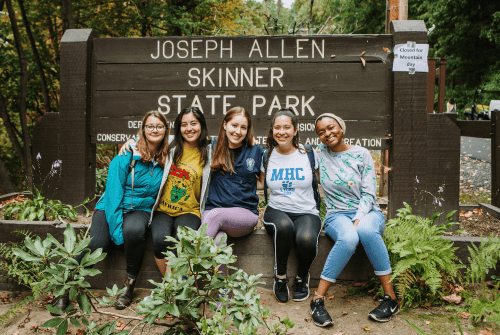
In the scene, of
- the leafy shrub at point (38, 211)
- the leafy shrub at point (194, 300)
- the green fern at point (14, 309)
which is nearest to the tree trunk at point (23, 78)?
the leafy shrub at point (38, 211)

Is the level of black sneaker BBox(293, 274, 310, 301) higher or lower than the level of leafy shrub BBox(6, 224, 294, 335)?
lower

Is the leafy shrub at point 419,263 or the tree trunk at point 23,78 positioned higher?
the tree trunk at point 23,78

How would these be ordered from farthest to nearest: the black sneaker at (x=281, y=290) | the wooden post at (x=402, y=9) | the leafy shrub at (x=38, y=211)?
the wooden post at (x=402, y=9)
the leafy shrub at (x=38, y=211)
the black sneaker at (x=281, y=290)

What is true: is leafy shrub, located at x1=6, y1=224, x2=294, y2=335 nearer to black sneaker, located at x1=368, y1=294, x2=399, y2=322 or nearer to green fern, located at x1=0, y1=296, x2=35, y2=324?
green fern, located at x1=0, y1=296, x2=35, y2=324

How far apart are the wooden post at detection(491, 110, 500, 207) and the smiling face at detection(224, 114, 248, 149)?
322 centimetres

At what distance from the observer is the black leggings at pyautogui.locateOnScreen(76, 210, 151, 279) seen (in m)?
2.98

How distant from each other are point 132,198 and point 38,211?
1.29 metres

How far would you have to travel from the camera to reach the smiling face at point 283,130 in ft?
10.5

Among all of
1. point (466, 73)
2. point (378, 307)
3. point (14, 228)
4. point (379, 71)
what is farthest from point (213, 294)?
point (466, 73)

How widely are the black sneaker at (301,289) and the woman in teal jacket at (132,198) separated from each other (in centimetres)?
132

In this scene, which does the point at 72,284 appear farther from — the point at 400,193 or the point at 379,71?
the point at 379,71

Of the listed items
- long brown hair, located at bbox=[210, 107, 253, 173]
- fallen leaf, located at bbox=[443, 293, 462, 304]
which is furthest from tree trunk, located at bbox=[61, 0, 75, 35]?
fallen leaf, located at bbox=[443, 293, 462, 304]

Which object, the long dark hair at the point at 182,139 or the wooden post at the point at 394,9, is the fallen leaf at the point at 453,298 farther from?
the wooden post at the point at 394,9

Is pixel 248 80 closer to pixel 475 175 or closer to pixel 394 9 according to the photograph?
pixel 394 9
